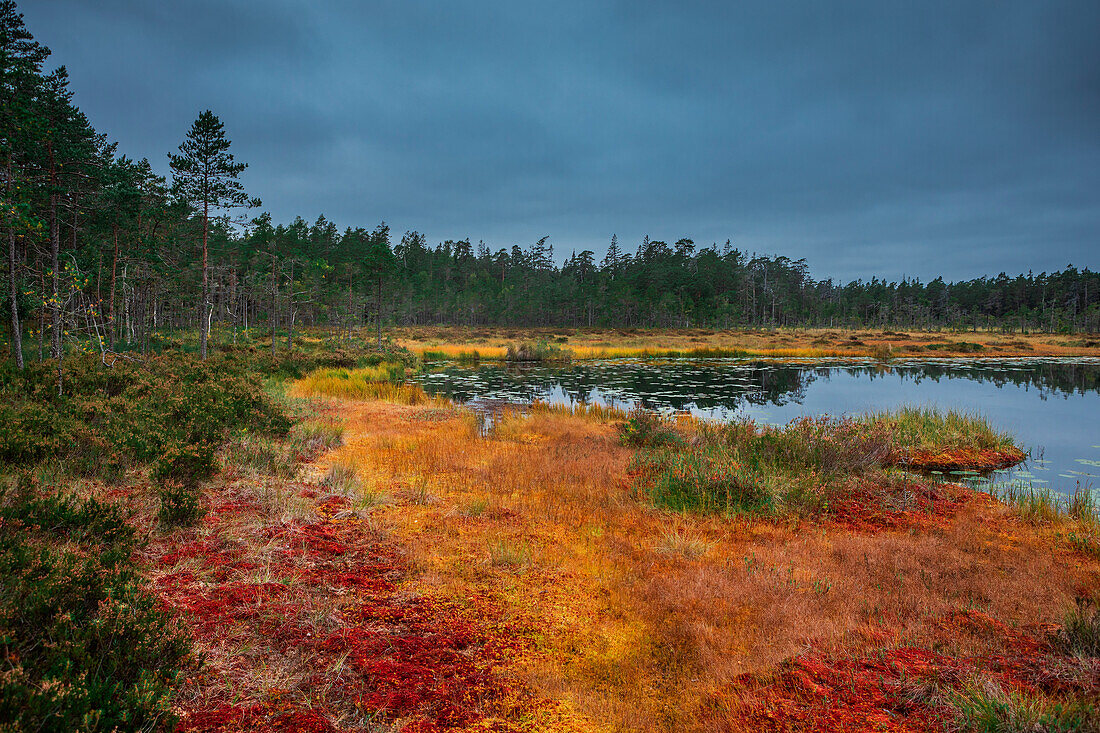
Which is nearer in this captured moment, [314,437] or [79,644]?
[79,644]

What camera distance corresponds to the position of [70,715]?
7.67 ft

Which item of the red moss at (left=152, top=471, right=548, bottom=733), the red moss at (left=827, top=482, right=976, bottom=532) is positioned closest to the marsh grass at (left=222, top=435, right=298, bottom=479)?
the red moss at (left=152, top=471, right=548, bottom=733)

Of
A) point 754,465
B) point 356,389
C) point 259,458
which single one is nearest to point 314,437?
point 259,458

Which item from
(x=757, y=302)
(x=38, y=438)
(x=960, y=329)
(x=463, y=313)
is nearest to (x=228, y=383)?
(x=38, y=438)

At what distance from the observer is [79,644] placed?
2.75 metres

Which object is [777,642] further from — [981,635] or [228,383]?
[228,383]

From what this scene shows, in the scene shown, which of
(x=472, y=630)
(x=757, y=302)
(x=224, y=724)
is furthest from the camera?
(x=757, y=302)

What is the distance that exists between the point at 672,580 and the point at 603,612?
3.11 feet

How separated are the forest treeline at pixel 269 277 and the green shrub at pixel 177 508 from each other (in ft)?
13.1

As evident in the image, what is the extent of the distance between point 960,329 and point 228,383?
113 m

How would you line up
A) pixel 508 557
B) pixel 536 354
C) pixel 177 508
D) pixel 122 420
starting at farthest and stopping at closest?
1. pixel 536 354
2. pixel 122 420
3. pixel 508 557
4. pixel 177 508

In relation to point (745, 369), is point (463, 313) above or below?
above

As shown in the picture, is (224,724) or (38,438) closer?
(224,724)

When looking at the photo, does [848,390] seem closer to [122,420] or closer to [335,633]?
[335,633]
